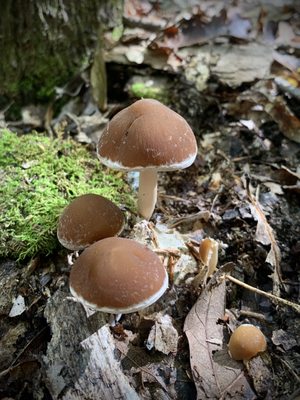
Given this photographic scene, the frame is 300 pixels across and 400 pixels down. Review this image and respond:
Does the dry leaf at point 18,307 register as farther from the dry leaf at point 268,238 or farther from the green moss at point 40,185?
the dry leaf at point 268,238

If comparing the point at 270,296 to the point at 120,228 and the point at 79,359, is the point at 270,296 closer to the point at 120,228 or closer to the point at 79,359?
the point at 120,228

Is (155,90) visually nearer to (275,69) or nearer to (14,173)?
(275,69)

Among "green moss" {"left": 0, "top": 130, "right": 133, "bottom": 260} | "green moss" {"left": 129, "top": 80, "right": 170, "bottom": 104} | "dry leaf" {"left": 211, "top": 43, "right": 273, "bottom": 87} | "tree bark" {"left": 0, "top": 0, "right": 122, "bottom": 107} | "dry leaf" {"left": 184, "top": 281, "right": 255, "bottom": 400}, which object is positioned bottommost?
"dry leaf" {"left": 184, "top": 281, "right": 255, "bottom": 400}

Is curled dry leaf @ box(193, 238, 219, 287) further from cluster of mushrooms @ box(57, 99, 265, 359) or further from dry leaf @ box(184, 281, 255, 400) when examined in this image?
cluster of mushrooms @ box(57, 99, 265, 359)

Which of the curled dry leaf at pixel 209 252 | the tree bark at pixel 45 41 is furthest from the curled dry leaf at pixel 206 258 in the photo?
the tree bark at pixel 45 41

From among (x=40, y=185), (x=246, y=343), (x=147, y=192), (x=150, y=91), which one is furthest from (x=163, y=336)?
(x=150, y=91)

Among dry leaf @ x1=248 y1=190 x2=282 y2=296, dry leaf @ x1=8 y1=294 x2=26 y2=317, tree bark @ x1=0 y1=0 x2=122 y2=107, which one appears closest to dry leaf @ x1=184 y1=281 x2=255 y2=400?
dry leaf @ x1=248 y1=190 x2=282 y2=296

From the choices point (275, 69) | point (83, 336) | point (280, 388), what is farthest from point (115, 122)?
point (275, 69)
